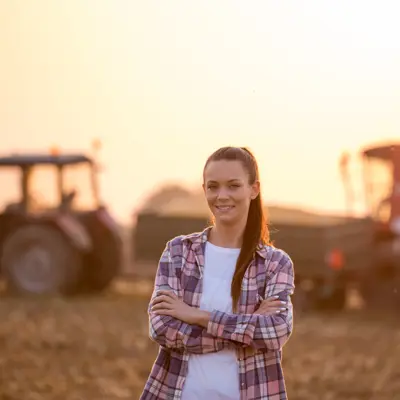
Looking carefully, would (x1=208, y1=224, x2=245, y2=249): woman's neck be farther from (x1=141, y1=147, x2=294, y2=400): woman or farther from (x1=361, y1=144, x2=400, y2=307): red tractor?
(x1=361, y1=144, x2=400, y2=307): red tractor

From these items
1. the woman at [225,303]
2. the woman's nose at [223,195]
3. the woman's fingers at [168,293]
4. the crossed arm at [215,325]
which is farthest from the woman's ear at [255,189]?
the woman's fingers at [168,293]

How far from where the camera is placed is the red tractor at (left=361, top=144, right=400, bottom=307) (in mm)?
11945

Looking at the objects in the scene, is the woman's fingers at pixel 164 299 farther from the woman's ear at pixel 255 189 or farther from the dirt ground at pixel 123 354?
the dirt ground at pixel 123 354

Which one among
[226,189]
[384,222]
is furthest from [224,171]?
[384,222]

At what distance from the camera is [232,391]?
106 inches

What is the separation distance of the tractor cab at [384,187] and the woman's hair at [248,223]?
9.34 m

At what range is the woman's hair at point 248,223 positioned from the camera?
2766 millimetres

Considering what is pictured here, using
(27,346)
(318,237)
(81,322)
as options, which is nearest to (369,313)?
(318,237)

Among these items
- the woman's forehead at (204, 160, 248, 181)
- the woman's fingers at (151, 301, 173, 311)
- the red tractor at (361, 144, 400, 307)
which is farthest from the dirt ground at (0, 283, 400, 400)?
the woman's forehead at (204, 160, 248, 181)

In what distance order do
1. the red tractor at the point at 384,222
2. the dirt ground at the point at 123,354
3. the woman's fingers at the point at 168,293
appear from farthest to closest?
the red tractor at the point at 384,222
the dirt ground at the point at 123,354
the woman's fingers at the point at 168,293

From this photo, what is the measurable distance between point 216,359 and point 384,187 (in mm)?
10050

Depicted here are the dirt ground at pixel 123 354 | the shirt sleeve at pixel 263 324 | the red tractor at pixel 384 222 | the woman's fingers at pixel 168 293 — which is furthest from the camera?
the red tractor at pixel 384 222

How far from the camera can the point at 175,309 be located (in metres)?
2.77

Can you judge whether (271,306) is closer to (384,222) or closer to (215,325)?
(215,325)
